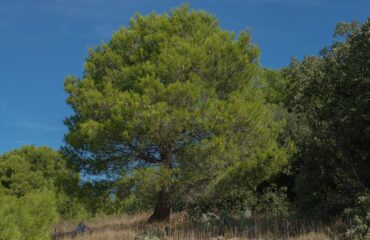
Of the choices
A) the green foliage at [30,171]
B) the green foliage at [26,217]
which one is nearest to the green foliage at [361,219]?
the green foliage at [26,217]

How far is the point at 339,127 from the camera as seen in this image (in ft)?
43.5

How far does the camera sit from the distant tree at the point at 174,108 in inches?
569

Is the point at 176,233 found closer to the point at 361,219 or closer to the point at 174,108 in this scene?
the point at 174,108

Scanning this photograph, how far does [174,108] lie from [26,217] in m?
6.35

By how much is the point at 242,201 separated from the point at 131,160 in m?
5.50

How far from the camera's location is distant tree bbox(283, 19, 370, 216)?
12266mm

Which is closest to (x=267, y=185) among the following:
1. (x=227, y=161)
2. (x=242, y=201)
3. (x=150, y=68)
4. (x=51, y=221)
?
(x=242, y=201)

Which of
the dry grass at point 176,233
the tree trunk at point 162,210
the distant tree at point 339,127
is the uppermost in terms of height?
the distant tree at point 339,127

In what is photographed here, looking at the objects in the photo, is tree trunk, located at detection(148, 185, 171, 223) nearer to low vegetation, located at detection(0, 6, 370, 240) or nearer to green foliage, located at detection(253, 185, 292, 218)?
low vegetation, located at detection(0, 6, 370, 240)

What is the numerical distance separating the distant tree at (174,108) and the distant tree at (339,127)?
211 centimetres

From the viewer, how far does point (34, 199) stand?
955 cm

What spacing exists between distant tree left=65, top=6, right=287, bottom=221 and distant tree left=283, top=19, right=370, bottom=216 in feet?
6.92

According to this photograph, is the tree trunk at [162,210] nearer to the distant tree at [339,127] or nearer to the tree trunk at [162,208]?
the tree trunk at [162,208]

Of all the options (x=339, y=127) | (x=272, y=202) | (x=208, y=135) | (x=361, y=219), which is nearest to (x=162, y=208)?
(x=208, y=135)
